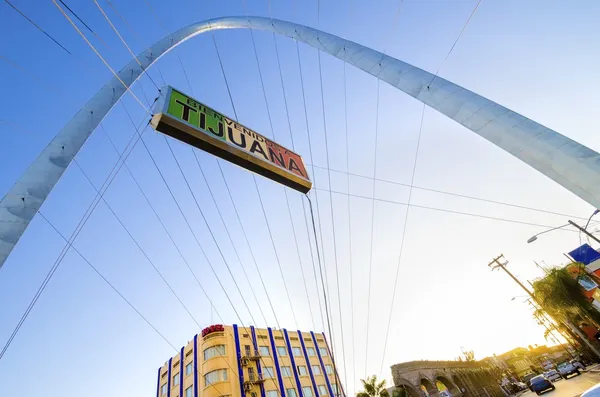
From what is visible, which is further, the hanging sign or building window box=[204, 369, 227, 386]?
building window box=[204, 369, 227, 386]

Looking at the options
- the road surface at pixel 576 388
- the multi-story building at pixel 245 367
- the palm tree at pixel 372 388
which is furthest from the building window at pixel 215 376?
the road surface at pixel 576 388

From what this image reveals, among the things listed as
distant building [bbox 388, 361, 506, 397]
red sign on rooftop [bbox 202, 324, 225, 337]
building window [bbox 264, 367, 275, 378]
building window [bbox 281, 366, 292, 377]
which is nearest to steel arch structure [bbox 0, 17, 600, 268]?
red sign on rooftop [bbox 202, 324, 225, 337]

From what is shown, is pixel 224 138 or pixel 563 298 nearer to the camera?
pixel 224 138

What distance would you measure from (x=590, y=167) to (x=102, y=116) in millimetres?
6398

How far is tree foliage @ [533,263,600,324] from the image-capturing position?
28.8 metres

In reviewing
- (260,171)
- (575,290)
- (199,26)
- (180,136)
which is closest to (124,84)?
(180,136)

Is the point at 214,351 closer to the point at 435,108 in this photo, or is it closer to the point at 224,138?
the point at 224,138

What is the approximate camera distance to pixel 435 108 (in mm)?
3793

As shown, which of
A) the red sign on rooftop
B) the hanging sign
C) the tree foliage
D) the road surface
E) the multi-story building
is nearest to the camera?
the hanging sign

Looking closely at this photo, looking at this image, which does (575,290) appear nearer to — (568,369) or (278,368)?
(568,369)

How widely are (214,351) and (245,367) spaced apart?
14.3ft

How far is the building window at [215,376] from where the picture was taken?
28859 millimetres

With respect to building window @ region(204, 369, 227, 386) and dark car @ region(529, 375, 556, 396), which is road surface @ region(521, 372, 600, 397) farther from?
building window @ region(204, 369, 227, 386)

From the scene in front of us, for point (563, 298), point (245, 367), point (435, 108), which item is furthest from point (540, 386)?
point (435, 108)
